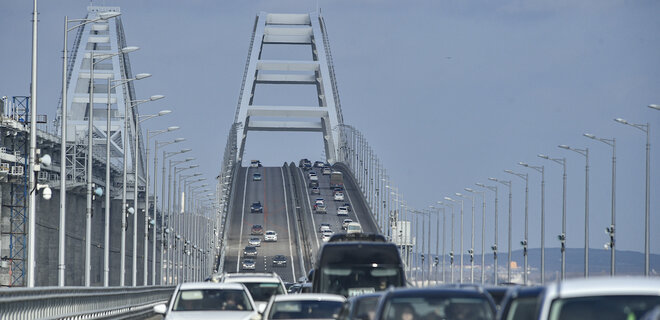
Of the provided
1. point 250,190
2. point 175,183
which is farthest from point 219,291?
point 250,190

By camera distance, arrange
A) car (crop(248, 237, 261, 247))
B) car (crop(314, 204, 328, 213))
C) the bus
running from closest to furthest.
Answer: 1. the bus
2. car (crop(248, 237, 261, 247))
3. car (crop(314, 204, 328, 213))

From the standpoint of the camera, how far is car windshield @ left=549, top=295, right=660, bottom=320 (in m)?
11.1

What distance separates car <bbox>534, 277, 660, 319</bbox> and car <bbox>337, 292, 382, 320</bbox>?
5527 mm

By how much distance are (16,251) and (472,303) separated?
79306 mm

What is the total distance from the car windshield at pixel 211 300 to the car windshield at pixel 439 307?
28.8 feet

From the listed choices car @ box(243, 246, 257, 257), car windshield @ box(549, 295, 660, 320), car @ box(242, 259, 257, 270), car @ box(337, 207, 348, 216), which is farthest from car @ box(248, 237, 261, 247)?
car windshield @ box(549, 295, 660, 320)

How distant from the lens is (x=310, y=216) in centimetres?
15325

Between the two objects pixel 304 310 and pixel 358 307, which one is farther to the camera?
pixel 304 310

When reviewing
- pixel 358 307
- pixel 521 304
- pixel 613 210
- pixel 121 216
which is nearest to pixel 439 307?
pixel 521 304

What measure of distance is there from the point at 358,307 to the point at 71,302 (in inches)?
724

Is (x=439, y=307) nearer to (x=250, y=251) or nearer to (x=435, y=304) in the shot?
(x=435, y=304)

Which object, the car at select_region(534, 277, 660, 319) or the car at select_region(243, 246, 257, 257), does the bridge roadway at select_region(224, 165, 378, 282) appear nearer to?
the car at select_region(243, 246, 257, 257)

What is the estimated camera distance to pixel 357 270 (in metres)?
31.7

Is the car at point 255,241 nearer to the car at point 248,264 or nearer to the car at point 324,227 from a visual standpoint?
the car at point 324,227
